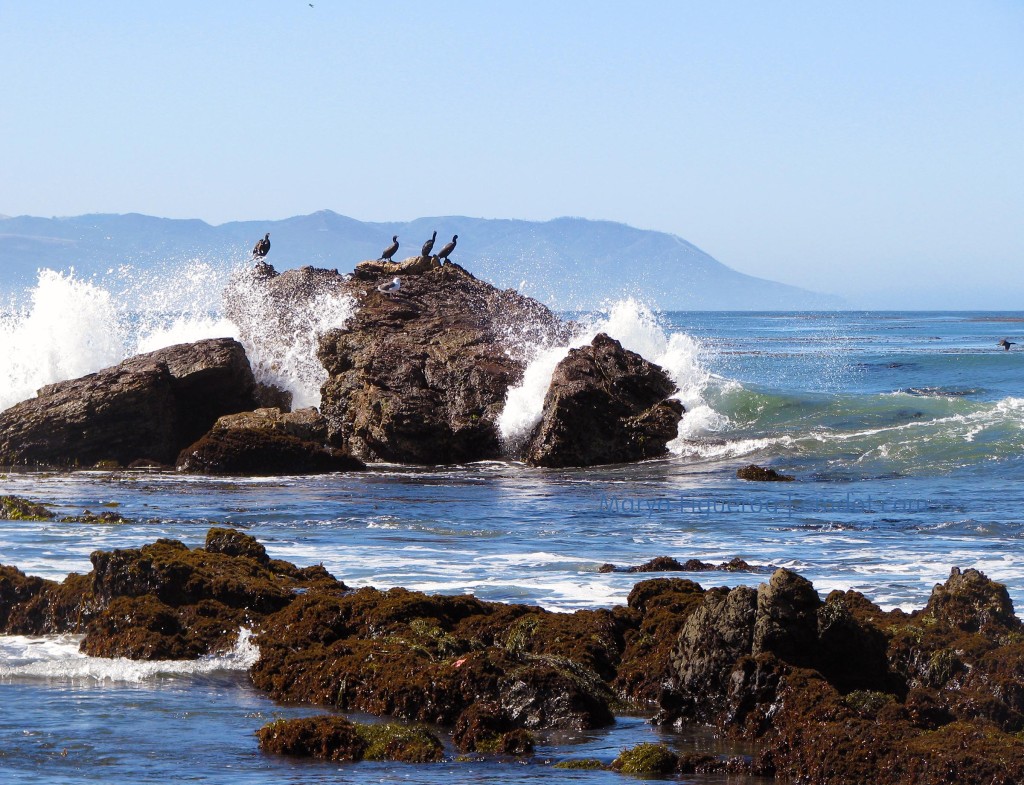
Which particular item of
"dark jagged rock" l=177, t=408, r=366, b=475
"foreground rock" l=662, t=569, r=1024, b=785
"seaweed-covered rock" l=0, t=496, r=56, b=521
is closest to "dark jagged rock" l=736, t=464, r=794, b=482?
"dark jagged rock" l=177, t=408, r=366, b=475

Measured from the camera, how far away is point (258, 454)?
1967 centimetres

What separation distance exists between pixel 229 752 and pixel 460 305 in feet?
58.1

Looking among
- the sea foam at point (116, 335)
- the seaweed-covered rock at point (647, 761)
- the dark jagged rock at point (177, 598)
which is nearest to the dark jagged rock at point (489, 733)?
the seaweed-covered rock at point (647, 761)

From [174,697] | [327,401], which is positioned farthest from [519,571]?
[327,401]

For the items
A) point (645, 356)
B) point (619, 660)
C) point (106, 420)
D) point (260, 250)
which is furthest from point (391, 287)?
point (619, 660)

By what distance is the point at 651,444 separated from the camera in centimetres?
2141

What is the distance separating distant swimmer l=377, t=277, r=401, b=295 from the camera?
2459 cm

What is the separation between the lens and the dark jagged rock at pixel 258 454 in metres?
19.7

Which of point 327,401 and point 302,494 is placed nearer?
point 302,494

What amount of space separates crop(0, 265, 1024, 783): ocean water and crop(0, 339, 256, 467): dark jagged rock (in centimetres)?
131

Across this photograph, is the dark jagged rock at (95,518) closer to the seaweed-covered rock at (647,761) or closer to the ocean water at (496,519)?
the ocean water at (496,519)

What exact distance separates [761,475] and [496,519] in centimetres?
543

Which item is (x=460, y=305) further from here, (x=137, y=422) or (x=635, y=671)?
(x=635, y=671)

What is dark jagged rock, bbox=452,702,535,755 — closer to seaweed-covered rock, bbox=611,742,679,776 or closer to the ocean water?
the ocean water
